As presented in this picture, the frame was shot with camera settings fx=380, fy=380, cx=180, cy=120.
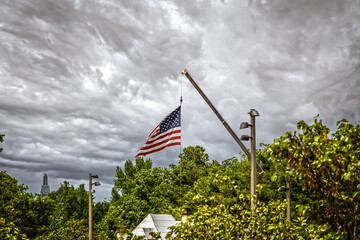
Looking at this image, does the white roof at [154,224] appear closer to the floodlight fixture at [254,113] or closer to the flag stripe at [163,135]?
the flag stripe at [163,135]

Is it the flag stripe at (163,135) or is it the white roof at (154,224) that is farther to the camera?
the white roof at (154,224)

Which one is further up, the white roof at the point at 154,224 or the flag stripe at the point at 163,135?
the flag stripe at the point at 163,135

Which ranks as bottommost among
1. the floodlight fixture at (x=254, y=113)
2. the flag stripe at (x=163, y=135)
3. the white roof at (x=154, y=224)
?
the white roof at (x=154, y=224)

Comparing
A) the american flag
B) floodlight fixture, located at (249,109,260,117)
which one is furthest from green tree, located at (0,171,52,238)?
floodlight fixture, located at (249,109,260,117)

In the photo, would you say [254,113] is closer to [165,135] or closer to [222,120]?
[222,120]

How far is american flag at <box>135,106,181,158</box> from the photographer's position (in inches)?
641

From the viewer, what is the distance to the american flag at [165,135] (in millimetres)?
16281

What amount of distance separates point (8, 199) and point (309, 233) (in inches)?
1308

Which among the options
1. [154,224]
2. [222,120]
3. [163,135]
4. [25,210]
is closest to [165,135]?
[163,135]

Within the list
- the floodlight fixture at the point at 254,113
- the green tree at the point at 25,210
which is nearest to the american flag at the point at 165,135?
the floodlight fixture at the point at 254,113

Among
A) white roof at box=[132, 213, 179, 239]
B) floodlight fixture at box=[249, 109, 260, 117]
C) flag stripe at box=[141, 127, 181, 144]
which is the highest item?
flag stripe at box=[141, 127, 181, 144]

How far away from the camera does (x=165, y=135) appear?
16.6m

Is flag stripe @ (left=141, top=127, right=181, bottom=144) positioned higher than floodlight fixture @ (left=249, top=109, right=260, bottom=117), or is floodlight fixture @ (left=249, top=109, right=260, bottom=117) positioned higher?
flag stripe @ (left=141, top=127, right=181, bottom=144)

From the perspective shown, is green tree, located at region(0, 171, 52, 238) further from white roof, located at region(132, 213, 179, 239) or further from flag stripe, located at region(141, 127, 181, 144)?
flag stripe, located at region(141, 127, 181, 144)
